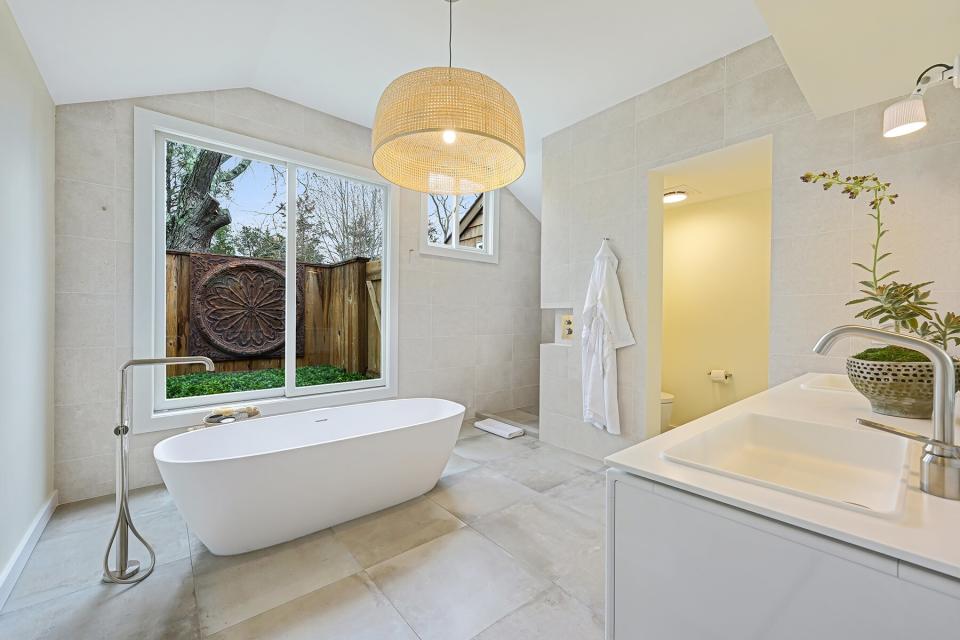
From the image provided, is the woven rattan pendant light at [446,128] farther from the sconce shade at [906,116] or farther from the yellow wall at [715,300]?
the yellow wall at [715,300]

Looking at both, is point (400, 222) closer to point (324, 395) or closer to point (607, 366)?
point (324, 395)

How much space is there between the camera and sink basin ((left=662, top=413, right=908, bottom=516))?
940 mm

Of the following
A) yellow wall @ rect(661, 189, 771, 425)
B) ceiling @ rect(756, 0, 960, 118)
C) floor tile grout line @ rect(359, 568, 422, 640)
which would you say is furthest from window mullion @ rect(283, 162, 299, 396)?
yellow wall @ rect(661, 189, 771, 425)

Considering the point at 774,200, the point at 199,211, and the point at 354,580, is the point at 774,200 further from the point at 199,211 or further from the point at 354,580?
the point at 199,211

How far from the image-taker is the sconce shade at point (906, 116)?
1.31 meters

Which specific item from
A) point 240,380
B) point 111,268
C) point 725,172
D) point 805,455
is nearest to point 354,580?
point 805,455

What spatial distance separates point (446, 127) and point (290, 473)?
1709 millimetres

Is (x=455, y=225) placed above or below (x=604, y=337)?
above

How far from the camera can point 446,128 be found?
1.55m

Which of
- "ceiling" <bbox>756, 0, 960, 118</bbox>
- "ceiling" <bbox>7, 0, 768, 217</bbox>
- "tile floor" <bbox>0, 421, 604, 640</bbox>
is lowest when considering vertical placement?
"tile floor" <bbox>0, 421, 604, 640</bbox>

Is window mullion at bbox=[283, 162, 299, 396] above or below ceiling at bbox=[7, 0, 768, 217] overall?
below

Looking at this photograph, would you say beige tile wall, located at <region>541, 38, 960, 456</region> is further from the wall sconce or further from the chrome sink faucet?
the chrome sink faucet

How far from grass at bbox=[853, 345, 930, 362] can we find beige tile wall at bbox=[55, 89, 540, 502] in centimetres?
311

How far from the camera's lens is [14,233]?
5.64ft
